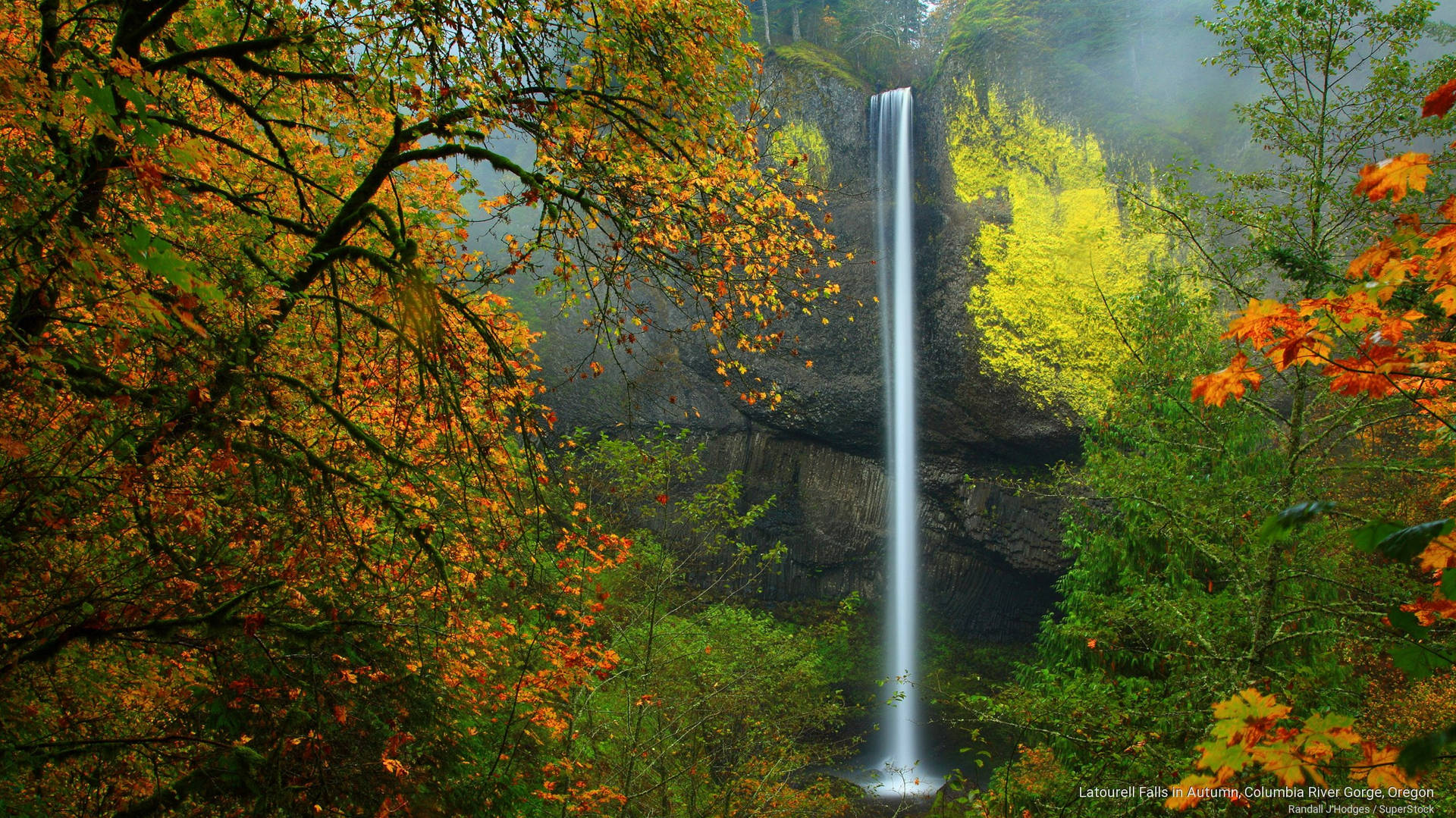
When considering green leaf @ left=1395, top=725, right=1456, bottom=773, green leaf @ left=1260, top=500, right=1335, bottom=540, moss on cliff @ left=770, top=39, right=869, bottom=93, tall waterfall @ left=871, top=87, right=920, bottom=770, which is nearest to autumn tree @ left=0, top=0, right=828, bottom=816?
green leaf @ left=1260, top=500, right=1335, bottom=540

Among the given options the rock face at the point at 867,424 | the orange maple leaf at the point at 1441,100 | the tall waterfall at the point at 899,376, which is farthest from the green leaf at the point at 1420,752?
the tall waterfall at the point at 899,376

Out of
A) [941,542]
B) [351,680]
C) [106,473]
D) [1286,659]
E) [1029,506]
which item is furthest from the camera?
[941,542]

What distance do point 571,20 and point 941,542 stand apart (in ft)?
56.7

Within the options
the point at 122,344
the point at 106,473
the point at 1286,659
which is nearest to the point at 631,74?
the point at 122,344

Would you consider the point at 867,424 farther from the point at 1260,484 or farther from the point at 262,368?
the point at 262,368

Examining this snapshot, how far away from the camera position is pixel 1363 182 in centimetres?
208

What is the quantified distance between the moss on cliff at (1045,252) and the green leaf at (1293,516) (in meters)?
15.0

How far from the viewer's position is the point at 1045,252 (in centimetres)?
1664

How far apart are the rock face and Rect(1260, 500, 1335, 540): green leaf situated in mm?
15700

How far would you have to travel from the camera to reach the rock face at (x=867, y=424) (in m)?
17.5

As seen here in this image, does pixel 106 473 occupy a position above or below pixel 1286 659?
above

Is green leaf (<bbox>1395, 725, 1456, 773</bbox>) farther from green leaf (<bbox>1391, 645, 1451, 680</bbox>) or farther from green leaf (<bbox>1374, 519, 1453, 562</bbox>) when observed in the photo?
green leaf (<bbox>1391, 645, 1451, 680</bbox>)

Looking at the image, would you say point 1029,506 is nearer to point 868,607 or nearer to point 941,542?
point 941,542

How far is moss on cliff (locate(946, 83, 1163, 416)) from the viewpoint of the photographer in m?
15.9
